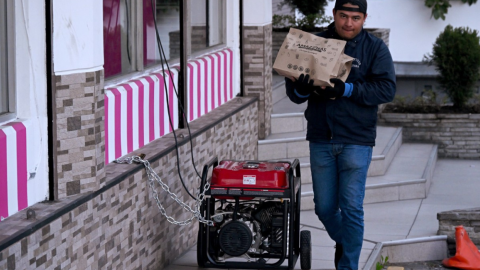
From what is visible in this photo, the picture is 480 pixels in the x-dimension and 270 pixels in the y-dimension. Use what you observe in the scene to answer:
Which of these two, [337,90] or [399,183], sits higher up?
Result: [337,90]

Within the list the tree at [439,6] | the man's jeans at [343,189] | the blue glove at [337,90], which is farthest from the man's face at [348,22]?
the tree at [439,6]

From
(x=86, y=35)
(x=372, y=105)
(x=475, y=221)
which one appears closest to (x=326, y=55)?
(x=372, y=105)

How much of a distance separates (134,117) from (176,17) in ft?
4.40

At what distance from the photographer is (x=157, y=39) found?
5695mm

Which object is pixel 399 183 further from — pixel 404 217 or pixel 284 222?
pixel 284 222

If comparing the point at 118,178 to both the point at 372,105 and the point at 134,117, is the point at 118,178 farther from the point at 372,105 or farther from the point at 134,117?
the point at 372,105

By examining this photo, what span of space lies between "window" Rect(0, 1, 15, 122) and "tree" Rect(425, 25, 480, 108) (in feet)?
26.2

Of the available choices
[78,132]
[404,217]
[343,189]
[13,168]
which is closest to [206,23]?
[404,217]

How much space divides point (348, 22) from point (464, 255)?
2.60 metres

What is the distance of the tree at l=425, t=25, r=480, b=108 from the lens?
34.6 feet

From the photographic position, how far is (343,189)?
4.57 meters

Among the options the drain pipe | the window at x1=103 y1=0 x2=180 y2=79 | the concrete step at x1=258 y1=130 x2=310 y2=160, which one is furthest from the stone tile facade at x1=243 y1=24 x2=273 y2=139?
the drain pipe

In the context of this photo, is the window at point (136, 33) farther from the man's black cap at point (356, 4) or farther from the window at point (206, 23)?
the man's black cap at point (356, 4)

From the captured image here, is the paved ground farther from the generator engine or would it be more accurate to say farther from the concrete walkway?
the generator engine
